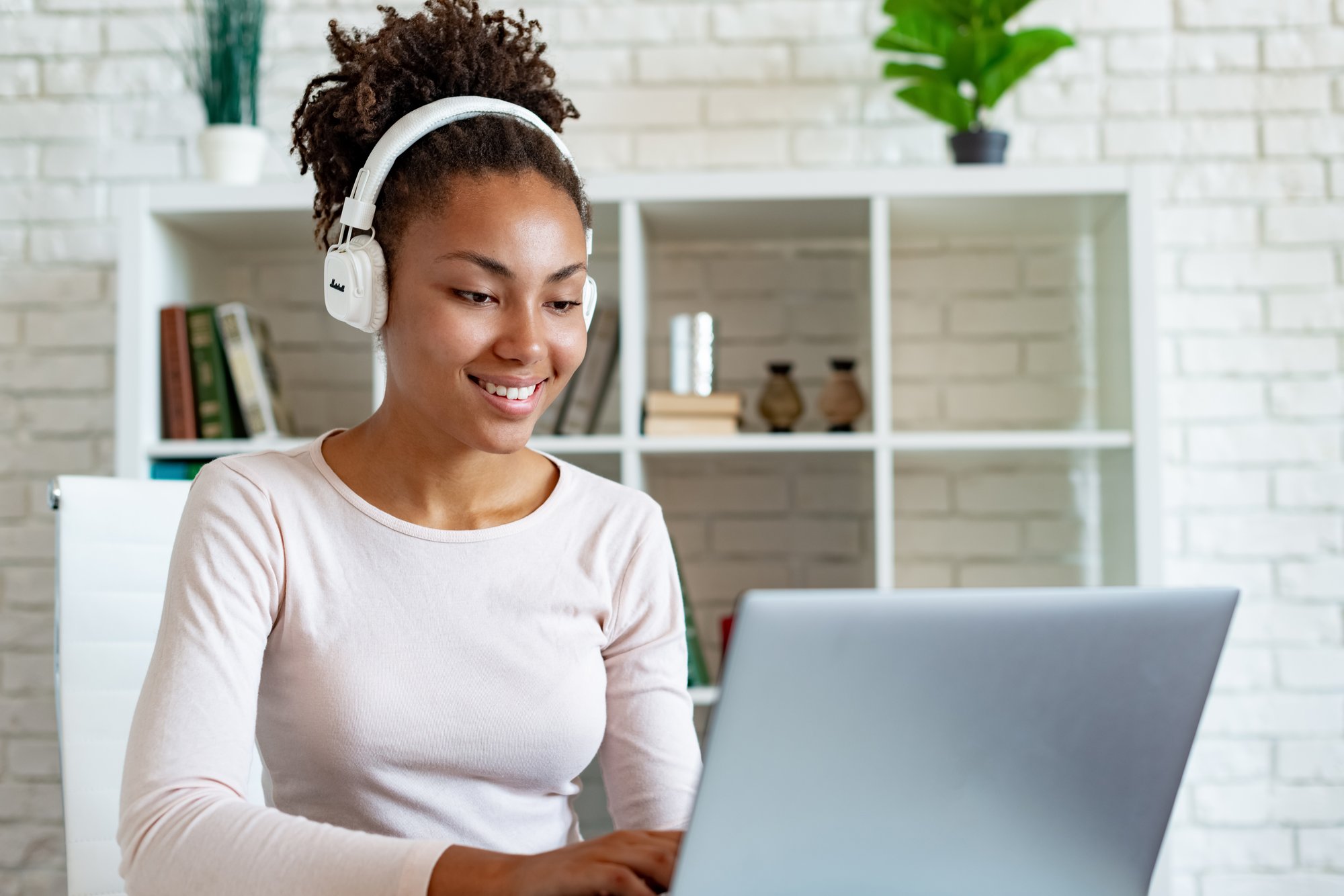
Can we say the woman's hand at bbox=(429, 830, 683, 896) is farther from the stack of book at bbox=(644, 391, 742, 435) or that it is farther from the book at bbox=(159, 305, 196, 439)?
the book at bbox=(159, 305, 196, 439)

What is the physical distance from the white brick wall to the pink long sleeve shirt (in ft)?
3.63

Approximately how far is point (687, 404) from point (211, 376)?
33.1 inches

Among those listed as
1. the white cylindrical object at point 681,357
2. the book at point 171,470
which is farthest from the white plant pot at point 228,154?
the white cylindrical object at point 681,357

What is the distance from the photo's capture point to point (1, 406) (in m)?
2.35

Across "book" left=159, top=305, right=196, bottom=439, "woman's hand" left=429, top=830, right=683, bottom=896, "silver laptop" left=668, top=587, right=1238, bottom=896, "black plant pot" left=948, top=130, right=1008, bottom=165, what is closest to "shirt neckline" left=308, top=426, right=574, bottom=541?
"woman's hand" left=429, top=830, right=683, bottom=896

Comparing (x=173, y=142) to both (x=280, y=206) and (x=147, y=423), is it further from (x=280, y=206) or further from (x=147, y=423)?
(x=147, y=423)

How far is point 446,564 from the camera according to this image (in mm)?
1110

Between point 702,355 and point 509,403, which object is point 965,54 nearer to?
point 702,355

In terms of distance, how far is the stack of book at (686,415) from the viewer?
2.02 metres

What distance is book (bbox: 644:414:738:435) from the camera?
79.5 inches

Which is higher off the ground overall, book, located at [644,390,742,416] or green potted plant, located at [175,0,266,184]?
green potted plant, located at [175,0,266,184]

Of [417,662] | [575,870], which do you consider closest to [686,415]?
[417,662]

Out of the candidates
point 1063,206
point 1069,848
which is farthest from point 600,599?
point 1063,206

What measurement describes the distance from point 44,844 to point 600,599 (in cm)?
175
